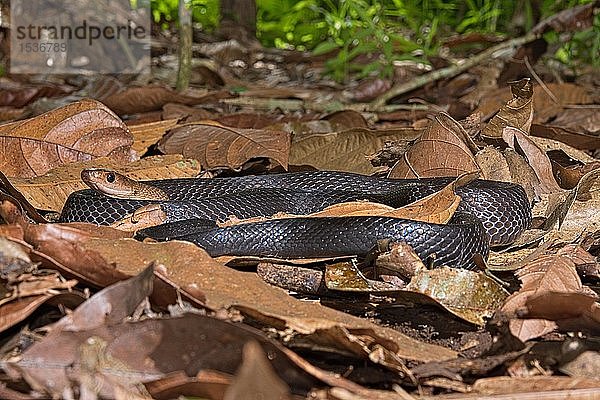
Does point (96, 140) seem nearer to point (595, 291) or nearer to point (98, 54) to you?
point (595, 291)

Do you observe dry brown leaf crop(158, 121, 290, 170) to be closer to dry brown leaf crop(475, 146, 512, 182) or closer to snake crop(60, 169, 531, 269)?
snake crop(60, 169, 531, 269)

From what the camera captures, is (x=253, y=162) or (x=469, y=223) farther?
(x=253, y=162)

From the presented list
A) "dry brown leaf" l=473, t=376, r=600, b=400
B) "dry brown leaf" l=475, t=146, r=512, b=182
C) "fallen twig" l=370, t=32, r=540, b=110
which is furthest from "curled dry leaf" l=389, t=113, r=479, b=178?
"fallen twig" l=370, t=32, r=540, b=110

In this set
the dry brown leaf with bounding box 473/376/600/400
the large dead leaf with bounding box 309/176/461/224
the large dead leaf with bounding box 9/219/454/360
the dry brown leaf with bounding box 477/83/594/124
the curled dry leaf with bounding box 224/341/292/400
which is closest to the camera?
the curled dry leaf with bounding box 224/341/292/400

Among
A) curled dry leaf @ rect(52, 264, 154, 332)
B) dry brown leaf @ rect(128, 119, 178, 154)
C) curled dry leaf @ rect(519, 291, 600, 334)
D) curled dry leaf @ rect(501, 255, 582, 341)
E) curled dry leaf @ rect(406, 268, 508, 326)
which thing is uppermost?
curled dry leaf @ rect(52, 264, 154, 332)

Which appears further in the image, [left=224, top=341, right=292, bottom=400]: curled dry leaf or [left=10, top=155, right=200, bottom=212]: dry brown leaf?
[left=10, top=155, right=200, bottom=212]: dry brown leaf

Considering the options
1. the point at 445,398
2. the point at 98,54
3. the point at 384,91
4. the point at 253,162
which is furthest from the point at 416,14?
the point at 445,398

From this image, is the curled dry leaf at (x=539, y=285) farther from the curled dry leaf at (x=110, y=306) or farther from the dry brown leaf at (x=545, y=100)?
the dry brown leaf at (x=545, y=100)
